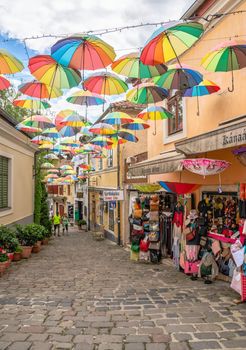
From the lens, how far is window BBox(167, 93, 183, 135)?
1082 cm

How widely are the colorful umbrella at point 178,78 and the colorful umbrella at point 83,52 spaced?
1689 mm

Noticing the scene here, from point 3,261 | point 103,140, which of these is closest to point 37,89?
point 3,261

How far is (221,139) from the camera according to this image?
583 centimetres

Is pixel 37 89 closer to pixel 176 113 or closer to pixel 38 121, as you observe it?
pixel 38 121

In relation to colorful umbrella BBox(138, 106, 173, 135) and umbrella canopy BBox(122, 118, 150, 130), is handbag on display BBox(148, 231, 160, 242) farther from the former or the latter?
colorful umbrella BBox(138, 106, 173, 135)

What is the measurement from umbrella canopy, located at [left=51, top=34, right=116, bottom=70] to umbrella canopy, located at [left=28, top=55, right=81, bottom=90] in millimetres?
645

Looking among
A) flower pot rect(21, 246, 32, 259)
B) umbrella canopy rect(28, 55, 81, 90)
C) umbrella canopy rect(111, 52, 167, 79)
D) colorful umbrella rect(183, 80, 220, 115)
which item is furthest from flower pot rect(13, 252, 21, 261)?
colorful umbrella rect(183, 80, 220, 115)

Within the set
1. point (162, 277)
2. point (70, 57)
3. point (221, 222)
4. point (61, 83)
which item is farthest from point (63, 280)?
point (70, 57)

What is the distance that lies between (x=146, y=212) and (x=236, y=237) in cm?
503

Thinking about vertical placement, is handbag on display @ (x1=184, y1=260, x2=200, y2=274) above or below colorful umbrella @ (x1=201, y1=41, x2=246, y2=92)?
below

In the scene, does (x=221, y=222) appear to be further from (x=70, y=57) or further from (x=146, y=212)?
(x=70, y=57)

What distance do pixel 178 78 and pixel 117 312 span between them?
4.87 m

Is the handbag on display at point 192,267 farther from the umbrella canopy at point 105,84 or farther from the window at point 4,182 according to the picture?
the window at point 4,182

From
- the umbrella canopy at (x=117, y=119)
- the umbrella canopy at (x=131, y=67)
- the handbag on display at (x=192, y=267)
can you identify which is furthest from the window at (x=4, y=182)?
the handbag on display at (x=192, y=267)
